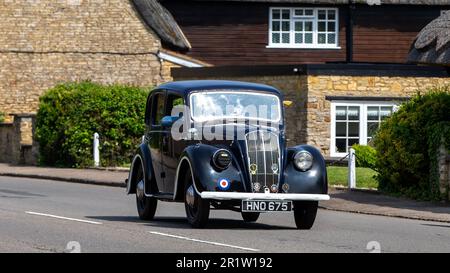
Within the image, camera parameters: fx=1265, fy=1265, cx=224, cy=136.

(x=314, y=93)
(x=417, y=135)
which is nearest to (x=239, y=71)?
(x=314, y=93)

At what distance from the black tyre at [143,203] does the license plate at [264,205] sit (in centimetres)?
251

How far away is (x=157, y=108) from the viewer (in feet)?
66.2

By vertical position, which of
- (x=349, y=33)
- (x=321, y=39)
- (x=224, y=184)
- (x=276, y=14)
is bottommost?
(x=224, y=184)

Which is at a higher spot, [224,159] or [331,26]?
[331,26]

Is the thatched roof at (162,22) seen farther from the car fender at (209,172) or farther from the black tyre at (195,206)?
the car fender at (209,172)

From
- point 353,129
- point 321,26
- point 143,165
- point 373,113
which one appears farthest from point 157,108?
point 321,26

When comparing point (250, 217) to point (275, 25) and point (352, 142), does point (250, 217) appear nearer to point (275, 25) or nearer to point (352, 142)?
point (352, 142)

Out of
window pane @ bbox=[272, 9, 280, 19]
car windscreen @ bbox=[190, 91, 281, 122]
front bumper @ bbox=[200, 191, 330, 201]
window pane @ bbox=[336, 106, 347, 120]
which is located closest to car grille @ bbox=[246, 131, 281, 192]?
front bumper @ bbox=[200, 191, 330, 201]

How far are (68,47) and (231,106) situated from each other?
27.3m

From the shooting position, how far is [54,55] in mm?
45375

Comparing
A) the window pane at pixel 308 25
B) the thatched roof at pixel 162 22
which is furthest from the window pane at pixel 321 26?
the thatched roof at pixel 162 22
